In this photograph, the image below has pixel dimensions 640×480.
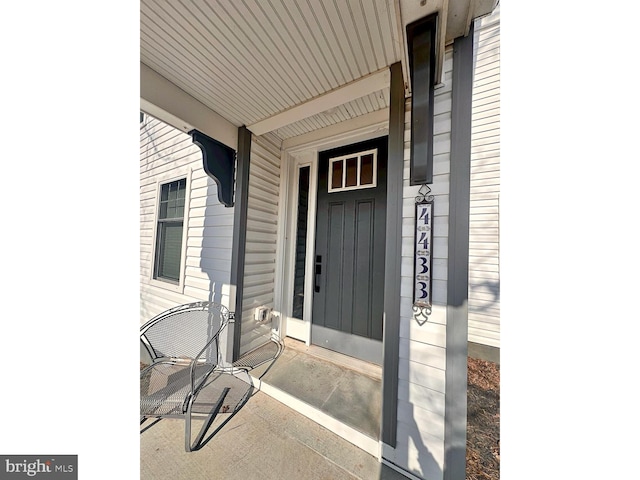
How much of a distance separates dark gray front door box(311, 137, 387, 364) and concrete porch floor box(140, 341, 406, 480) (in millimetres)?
381

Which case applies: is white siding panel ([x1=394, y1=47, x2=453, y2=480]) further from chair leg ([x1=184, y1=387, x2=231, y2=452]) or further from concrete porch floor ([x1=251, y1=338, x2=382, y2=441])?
chair leg ([x1=184, y1=387, x2=231, y2=452])

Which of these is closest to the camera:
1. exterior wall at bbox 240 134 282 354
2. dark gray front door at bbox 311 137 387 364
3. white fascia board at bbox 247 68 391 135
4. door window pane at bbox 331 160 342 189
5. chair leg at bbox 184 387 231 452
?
chair leg at bbox 184 387 231 452

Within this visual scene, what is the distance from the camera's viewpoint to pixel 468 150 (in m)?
1.09

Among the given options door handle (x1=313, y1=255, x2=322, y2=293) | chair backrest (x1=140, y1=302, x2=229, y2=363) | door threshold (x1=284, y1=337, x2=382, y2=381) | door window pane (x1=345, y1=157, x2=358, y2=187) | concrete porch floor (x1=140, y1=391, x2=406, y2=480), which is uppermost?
door window pane (x1=345, y1=157, x2=358, y2=187)

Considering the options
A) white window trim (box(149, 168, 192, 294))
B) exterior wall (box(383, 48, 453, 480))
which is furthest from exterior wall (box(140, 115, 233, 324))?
exterior wall (box(383, 48, 453, 480))

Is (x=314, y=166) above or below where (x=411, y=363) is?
above

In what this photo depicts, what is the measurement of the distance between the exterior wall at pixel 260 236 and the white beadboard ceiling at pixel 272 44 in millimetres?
615

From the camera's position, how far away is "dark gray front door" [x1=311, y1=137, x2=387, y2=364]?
2.02 metres

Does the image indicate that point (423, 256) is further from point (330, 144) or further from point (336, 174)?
point (330, 144)

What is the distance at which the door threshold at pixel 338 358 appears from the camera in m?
1.92

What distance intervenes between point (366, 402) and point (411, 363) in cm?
70

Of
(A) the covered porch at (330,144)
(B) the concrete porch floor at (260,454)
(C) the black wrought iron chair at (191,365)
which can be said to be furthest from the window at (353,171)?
(B) the concrete porch floor at (260,454)
